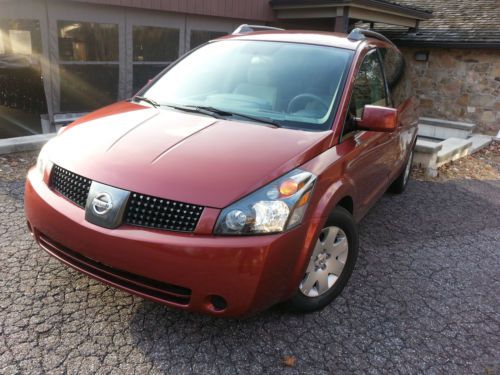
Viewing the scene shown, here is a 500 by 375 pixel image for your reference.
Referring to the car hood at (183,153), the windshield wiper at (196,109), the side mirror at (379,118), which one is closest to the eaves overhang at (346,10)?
the side mirror at (379,118)

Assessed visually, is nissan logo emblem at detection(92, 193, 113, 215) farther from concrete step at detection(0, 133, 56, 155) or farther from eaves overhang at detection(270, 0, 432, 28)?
eaves overhang at detection(270, 0, 432, 28)

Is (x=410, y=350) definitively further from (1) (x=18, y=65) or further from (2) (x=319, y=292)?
(1) (x=18, y=65)

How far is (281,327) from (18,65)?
25.9 feet

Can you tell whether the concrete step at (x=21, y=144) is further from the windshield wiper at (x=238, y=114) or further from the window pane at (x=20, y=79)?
the windshield wiper at (x=238, y=114)

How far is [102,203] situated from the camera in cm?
227

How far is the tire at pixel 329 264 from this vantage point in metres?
2.70

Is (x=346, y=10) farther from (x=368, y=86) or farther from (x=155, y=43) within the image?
(x=368, y=86)

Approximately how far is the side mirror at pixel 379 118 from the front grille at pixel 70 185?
6.02 ft

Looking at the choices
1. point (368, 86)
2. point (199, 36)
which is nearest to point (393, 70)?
point (368, 86)

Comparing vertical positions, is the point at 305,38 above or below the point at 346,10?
below

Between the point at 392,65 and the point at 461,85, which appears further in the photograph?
the point at 461,85

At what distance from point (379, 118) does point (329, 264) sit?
3.40 ft

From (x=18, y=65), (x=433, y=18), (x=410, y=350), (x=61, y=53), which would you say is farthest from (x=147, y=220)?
(x=433, y=18)

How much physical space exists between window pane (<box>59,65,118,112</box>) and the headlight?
23.6 feet
